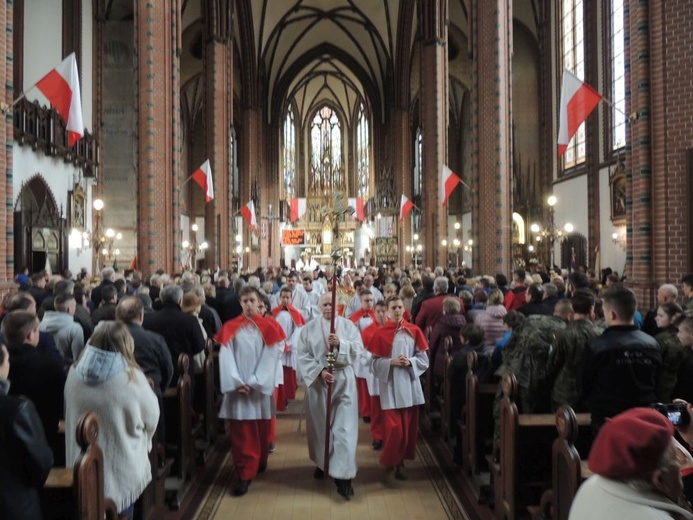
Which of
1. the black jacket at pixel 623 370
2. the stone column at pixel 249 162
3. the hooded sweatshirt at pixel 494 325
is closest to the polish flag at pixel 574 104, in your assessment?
the hooded sweatshirt at pixel 494 325

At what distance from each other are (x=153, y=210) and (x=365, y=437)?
9159 mm

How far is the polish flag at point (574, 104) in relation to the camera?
33.7 feet

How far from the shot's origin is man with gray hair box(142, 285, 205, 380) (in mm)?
6273

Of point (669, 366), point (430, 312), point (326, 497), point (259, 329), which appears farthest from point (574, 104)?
point (326, 497)

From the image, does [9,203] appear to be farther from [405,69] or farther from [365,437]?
[405,69]

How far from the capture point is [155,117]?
48.9ft

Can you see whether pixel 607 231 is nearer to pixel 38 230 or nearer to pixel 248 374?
pixel 248 374

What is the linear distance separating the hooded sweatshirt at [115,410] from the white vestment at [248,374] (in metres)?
2.05

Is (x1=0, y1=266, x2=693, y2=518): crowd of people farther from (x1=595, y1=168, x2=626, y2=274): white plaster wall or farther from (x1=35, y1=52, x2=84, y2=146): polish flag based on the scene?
(x1=595, y1=168, x2=626, y2=274): white plaster wall

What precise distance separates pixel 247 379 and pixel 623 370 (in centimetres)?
362

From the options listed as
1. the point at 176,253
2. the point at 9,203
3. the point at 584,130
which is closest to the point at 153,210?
the point at 176,253

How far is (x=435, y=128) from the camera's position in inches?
905

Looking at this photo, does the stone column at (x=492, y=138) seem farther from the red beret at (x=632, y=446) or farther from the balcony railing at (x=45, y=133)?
the red beret at (x=632, y=446)

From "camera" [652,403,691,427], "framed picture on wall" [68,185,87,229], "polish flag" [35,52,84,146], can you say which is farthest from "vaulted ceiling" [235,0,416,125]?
"camera" [652,403,691,427]
